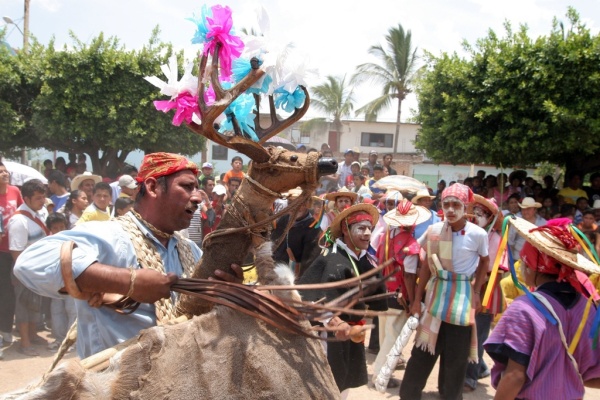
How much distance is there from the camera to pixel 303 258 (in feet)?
22.3

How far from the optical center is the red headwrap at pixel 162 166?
7.65 feet

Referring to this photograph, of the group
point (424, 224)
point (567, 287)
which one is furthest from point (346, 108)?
point (567, 287)

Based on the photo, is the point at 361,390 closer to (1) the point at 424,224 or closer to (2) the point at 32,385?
(1) the point at 424,224

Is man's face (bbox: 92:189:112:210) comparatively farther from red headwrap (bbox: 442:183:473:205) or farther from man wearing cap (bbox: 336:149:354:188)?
man wearing cap (bbox: 336:149:354:188)

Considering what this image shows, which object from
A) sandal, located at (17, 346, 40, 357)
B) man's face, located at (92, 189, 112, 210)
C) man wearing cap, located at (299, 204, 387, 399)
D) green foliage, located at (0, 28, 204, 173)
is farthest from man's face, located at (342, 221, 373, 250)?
green foliage, located at (0, 28, 204, 173)

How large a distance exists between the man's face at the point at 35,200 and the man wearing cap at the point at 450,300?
474 centimetres

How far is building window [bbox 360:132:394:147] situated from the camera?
44.0 m

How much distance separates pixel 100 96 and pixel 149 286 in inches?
660

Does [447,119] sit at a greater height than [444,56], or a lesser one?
lesser

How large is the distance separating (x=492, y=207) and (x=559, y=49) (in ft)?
23.4

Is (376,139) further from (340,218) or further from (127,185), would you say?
(340,218)

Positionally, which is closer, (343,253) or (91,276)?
(91,276)

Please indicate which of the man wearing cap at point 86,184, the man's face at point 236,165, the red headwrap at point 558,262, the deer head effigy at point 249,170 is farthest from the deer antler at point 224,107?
the man's face at point 236,165

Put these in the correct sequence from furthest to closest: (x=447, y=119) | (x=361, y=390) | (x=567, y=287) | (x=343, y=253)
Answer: (x=447, y=119), (x=361, y=390), (x=343, y=253), (x=567, y=287)
